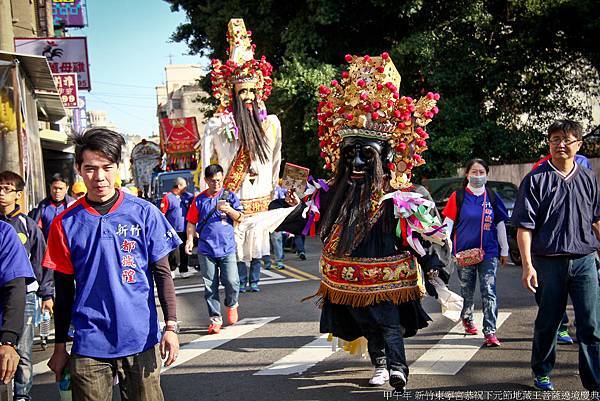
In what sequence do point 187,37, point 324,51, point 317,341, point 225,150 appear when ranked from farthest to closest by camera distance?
1. point 187,37
2. point 324,51
3. point 225,150
4. point 317,341

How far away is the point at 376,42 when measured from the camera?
20781 millimetres

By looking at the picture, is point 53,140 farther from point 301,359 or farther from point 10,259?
point 10,259

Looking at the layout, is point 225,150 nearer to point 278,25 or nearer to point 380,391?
point 380,391

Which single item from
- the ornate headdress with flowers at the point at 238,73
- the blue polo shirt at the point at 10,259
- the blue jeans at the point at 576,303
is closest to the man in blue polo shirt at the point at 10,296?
the blue polo shirt at the point at 10,259

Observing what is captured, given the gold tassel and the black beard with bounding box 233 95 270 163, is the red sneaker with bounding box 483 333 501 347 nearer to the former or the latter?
the gold tassel

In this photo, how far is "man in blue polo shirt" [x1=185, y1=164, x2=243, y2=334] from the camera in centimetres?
798

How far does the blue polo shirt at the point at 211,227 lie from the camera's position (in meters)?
7.98

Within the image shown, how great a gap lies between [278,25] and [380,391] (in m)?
16.6

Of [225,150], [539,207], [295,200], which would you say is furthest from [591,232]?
[225,150]

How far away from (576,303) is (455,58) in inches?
608

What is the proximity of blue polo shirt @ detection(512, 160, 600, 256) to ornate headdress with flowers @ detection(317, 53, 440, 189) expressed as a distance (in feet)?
3.12

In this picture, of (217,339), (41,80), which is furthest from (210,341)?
(41,80)

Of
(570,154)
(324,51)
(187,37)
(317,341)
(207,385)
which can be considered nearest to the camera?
(570,154)

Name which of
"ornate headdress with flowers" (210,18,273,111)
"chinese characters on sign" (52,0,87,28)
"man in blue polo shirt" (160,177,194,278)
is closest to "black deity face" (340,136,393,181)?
"ornate headdress with flowers" (210,18,273,111)
